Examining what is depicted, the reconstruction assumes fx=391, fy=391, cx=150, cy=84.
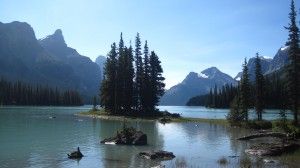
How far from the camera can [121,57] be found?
11312 centimetres

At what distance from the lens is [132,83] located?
111 meters

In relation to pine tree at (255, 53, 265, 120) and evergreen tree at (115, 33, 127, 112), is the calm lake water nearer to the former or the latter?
pine tree at (255, 53, 265, 120)

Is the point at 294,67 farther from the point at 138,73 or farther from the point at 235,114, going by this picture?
the point at 138,73

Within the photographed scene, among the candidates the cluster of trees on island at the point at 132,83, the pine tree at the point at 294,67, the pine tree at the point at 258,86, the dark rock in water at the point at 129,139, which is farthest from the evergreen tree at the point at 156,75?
the dark rock in water at the point at 129,139

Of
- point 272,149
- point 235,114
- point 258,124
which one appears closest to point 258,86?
point 235,114

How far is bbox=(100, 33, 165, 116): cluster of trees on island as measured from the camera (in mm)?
107812

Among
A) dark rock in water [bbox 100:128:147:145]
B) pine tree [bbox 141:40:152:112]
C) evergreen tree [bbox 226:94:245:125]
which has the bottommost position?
dark rock in water [bbox 100:128:147:145]

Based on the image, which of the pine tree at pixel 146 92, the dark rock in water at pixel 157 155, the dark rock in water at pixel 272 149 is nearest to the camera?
the dark rock in water at pixel 157 155

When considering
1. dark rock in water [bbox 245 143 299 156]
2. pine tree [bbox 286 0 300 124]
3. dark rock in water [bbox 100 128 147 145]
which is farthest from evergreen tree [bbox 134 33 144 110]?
dark rock in water [bbox 245 143 299 156]

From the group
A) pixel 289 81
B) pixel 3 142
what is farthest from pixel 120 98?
pixel 3 142

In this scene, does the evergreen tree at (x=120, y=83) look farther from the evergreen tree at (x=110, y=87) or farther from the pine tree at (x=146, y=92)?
the pine tree at (x=146, y=92)

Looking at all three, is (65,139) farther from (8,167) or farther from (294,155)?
(294,155)

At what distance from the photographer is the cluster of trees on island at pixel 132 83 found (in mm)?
107812

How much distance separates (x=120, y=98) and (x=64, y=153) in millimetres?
68734
